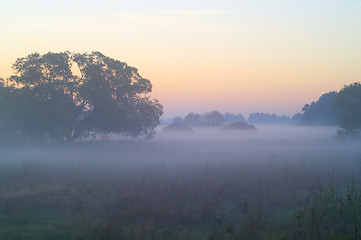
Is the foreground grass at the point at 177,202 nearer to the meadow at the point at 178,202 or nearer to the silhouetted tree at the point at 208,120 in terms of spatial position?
the meadow at the point at 178,202

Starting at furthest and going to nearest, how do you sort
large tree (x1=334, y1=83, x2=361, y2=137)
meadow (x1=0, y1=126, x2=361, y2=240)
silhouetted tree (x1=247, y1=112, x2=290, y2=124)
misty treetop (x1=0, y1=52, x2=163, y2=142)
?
silhouetted tree (x1=247, y1=112, x2=290, y2=124) → large tree (x1=334, y1=83, x2=361, y2=137) → misty treetop (x1=0, y1=52, x2=163, y2=142) → meadow (x1=0, y1=126, x2=361, y2=240)

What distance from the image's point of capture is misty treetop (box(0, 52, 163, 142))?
2372 cm

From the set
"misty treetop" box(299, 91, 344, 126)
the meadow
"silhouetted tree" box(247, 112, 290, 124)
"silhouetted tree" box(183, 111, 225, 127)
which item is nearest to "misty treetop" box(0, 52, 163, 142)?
the meadow

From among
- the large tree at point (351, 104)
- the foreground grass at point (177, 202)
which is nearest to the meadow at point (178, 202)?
the foreground grass at point (177, 202)

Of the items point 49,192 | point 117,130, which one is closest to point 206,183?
point 49,192

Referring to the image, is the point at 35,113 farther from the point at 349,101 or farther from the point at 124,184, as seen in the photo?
the point at 349,101

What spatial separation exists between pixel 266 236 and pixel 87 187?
698cm

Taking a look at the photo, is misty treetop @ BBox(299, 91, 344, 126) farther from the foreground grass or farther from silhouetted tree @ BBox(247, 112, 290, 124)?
silhouetted tree @ BBox(247, 112, 290, 124)

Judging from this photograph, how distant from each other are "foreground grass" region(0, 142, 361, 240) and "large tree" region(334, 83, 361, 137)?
58.1 ft

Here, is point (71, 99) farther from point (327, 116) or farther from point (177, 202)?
point (327, 116)

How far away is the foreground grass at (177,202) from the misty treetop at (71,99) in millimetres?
9632

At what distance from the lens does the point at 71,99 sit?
2522 centimetres

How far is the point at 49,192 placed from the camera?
34.3 feet

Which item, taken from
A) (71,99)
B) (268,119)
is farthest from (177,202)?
(268,119)
